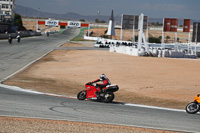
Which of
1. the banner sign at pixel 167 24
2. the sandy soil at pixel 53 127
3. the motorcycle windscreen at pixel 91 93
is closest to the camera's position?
the sandy soil at pixel 53 127

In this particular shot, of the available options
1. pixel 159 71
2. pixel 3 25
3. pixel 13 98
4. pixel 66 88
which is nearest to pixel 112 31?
pixel 3 25

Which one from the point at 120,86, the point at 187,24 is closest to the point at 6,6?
the point at 187,24

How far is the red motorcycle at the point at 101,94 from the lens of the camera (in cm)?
1299

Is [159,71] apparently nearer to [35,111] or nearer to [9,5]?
[35,111]

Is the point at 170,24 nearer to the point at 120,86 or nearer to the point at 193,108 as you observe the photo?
the point at 120,86

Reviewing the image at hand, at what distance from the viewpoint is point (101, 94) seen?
13.2m

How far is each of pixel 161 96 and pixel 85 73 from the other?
894 centimetres

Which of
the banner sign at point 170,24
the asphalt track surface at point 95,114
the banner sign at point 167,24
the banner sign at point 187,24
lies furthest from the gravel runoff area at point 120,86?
the banner sign at point 187,24

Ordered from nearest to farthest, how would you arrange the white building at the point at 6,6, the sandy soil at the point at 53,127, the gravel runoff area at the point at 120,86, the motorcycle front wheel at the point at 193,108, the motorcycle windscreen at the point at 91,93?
the sandy soil at the point at 53,127, the gravel runoff area at the point at 120,86, the motorcycle front wheel at the point at 193,108, the motorcycle windscreen at the point at 91,93, the white building at the point at 6,6

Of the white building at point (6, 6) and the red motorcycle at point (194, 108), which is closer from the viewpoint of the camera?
the red motorcycle at point (194, 108)

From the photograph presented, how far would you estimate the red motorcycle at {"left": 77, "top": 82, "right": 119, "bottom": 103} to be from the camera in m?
13.0

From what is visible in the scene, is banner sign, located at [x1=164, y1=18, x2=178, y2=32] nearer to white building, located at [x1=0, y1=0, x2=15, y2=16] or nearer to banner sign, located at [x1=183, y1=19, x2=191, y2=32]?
banner sign, located at [x1=183, y1=19, x2=191, y2=32]

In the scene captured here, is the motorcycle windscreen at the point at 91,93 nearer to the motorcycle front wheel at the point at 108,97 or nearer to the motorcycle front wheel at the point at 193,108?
the motorcycle front wheel at the point at 108,97

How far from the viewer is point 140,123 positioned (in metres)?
9.27
